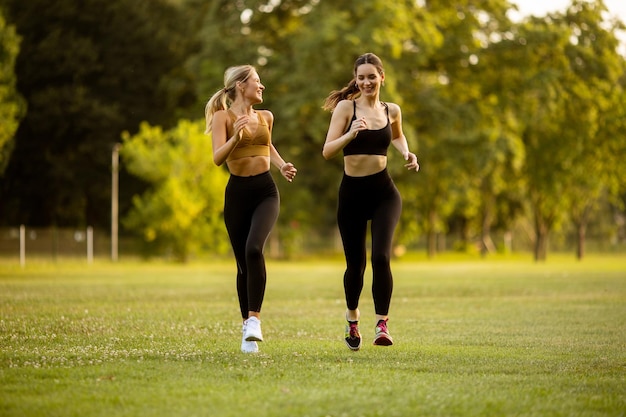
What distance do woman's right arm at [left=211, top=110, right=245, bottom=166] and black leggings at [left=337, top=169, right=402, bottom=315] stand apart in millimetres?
1048

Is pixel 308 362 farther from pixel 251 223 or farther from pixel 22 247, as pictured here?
pixel 22 247

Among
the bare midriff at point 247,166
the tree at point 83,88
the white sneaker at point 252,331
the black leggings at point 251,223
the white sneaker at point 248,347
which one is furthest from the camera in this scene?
the tree at point 83,88

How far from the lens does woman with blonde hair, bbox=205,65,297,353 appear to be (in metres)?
9.02

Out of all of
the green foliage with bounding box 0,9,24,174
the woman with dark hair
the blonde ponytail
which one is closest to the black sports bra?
the woman with dark hair

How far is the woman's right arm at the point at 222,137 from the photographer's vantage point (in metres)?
8.93

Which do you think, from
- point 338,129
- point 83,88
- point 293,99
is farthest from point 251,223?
point 83,88

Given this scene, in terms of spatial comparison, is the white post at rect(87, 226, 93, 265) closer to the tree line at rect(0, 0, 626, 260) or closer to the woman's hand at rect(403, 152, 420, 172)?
the tree line at rect(0, 0, 626, 260)

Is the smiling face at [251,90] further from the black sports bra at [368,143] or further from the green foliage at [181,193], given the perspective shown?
the green foliage at [181,193]

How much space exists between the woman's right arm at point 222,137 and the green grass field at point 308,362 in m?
1.69

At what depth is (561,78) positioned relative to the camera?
143ft

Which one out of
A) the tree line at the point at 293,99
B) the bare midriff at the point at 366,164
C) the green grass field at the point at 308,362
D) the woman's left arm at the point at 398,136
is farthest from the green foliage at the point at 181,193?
the bare midriff at the point at 366,164

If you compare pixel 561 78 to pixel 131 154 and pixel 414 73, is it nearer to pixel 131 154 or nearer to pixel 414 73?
pixel 414 73

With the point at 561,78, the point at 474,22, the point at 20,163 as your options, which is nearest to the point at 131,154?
the point at 20,163

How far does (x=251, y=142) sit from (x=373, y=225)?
1.32 m
